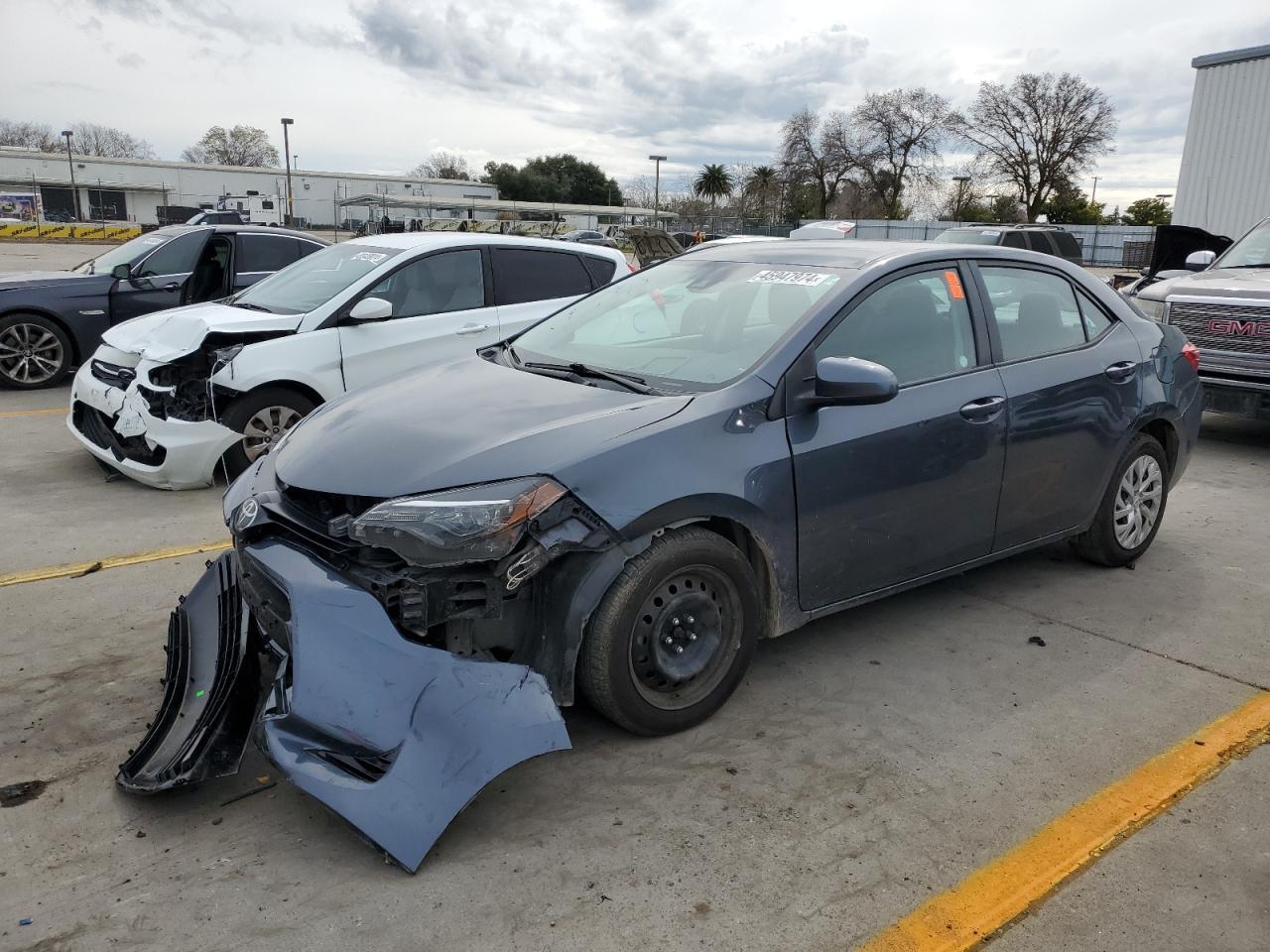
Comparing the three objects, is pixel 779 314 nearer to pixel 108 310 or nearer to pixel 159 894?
pixel 159 894

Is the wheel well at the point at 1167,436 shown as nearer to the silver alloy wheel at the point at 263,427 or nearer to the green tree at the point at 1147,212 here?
the silver alloy wheel at the point at 263,427

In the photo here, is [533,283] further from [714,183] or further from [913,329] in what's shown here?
[714,183]

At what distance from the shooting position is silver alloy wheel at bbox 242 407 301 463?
20.4 ft

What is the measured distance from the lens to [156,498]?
6.06 m

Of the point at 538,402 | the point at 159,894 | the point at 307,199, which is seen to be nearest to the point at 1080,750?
the point at 538,402

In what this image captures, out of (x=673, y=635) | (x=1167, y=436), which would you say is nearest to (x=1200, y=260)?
(x=1167, y=436)

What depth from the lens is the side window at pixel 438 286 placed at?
6750mm

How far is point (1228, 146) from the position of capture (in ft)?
64.5

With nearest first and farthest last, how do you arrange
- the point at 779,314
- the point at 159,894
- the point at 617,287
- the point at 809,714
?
1. the point at 159,894
2. the point at 809,714
3. the point at 779,314
4. the point at 617,287

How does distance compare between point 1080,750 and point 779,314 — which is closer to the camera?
point 1080,750

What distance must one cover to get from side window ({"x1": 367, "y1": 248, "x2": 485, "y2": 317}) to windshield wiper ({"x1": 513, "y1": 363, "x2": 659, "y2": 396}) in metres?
3.06

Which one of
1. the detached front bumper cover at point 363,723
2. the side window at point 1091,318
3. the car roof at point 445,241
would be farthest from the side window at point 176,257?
the side window at point 1091,318

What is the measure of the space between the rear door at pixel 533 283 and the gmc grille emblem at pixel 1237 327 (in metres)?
5.23

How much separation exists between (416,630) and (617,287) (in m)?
2.34
